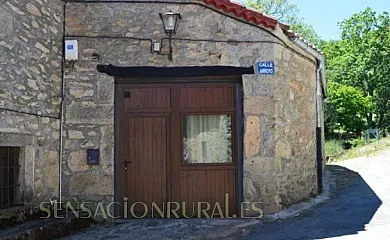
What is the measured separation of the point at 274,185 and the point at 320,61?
348 cm

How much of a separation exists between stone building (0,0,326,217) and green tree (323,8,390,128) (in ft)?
93.2

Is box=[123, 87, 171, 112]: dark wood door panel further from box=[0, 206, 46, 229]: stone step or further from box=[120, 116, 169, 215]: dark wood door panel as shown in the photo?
box=[0, 206, 46, 229]: stone step

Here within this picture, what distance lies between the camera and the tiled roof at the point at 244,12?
753 centimetres

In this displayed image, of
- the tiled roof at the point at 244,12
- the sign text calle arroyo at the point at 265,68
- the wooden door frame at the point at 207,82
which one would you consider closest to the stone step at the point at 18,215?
the wooden door frame at the point at 207,82

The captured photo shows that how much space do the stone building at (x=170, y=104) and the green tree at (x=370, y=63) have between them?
93.2ft

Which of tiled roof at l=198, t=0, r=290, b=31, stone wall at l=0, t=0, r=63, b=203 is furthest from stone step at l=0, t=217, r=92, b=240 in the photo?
tiled roof at l=198, t=0, r=290, b=31

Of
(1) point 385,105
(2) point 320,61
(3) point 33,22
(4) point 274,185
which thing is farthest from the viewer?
(1) point 385,105

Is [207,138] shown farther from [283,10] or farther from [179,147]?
[283,10]

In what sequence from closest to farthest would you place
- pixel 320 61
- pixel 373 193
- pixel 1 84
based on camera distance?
pixel 1 84
pixel 373 193
pixel 320 61

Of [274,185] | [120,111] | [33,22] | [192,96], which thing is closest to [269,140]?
[274,185]

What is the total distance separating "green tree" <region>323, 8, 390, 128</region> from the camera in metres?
36.1

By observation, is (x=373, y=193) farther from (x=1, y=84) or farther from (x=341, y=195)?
(x=1, y=84)

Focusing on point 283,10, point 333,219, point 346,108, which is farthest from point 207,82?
point 346,108

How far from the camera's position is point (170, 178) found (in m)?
7.68
